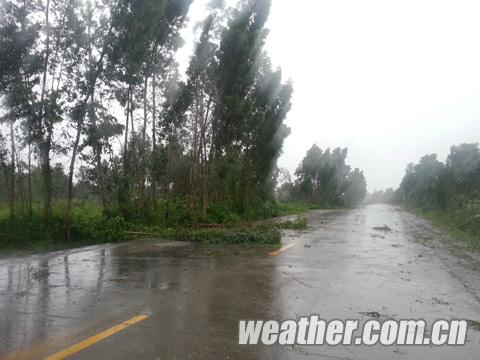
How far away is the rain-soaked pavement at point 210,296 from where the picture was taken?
16.0 ft

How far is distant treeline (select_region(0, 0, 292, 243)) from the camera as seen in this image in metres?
15.9

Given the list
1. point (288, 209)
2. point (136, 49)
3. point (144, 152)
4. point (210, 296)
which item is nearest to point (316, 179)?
point (288, 209)

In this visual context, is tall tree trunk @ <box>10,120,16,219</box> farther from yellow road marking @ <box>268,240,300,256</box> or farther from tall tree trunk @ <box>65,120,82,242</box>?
yellow road marking @ <box>268,240,300,256</box>

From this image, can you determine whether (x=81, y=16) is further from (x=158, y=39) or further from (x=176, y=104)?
(x=176, y=104)

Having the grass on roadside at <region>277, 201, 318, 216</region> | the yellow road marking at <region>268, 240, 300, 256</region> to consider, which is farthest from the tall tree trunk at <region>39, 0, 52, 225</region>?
the grass on roadside at <region>277, 201, 318, 216</region>

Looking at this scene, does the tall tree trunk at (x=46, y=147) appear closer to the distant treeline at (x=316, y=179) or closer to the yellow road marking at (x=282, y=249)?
the yellow road marking at (x=282, y=249)

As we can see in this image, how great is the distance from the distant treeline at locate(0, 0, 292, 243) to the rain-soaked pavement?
6035mm

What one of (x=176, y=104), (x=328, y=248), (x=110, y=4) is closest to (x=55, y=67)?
(x=110, y=4)

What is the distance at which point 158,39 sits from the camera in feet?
65.4

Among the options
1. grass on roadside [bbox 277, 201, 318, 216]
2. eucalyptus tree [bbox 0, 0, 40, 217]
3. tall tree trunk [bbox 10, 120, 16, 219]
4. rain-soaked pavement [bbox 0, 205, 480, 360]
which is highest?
eucalyptus tree [bbox 0, 0, 40, 217]

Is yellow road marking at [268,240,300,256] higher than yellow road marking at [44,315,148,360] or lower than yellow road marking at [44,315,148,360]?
higher

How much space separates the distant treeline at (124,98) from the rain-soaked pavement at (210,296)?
603 centimetres

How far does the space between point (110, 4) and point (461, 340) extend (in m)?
16.6

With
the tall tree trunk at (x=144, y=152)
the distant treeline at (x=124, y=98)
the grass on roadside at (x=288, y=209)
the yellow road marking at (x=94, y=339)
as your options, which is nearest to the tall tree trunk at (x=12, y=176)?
the distant treeline at (x=124, y=98)
